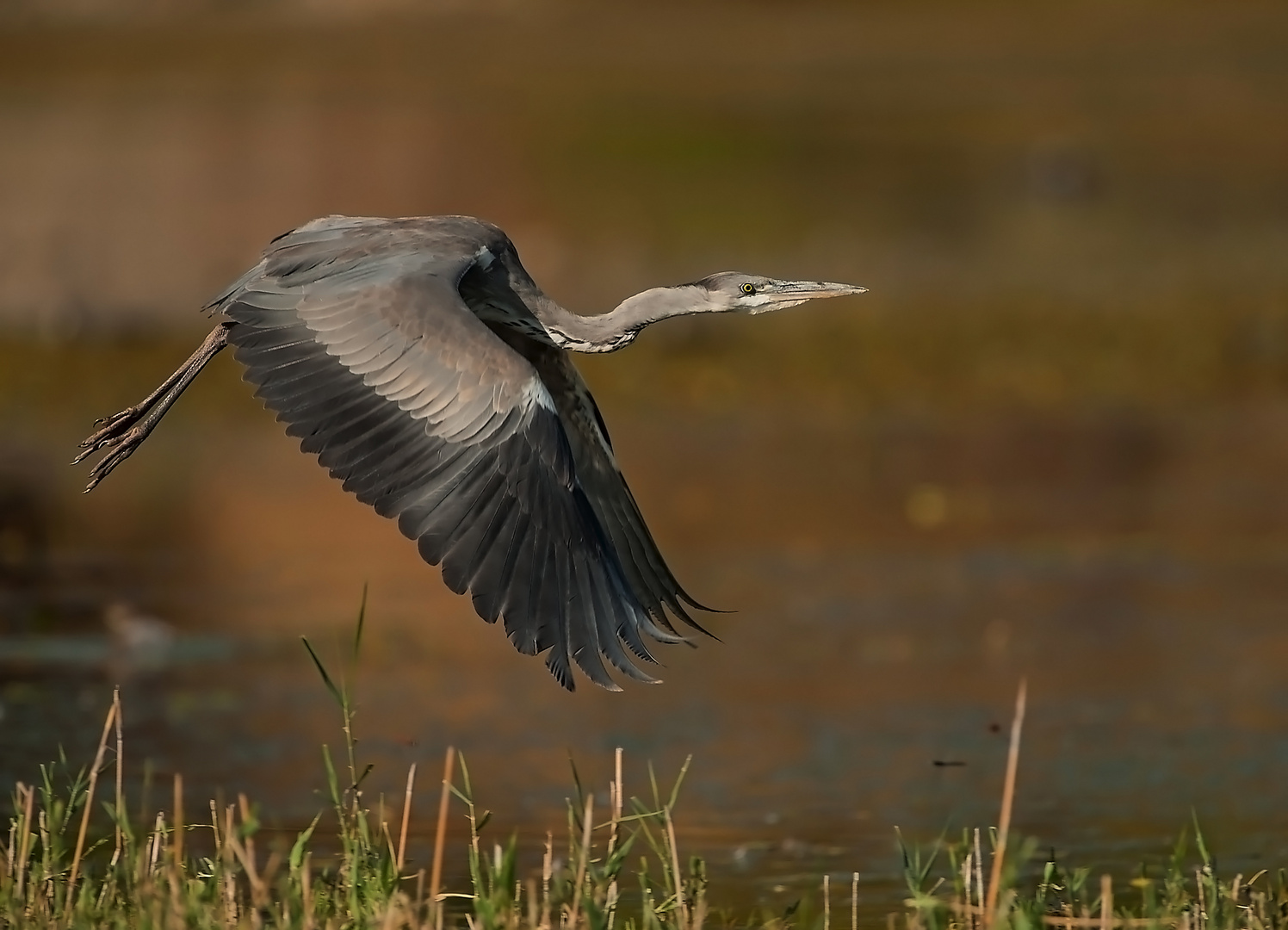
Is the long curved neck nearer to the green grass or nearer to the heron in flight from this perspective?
the heron in flight

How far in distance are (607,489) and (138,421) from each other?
1.71 meters

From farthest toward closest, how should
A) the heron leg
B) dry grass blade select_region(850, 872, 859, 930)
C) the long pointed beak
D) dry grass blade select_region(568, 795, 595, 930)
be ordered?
the long pointed beak → the heron leg → dry grass blade select_region(850, 872, 859, 930) → dry grass blade select_region(568, 795, 595, 930)

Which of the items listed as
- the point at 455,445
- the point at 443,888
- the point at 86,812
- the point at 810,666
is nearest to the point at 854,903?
the point at 443,888

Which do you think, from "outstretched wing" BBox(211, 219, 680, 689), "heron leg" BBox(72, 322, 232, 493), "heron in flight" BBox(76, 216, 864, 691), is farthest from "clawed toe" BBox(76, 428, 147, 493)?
"outstretched wing" BBox(211, 219, 680, 689)

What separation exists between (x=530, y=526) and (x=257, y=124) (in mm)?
20223

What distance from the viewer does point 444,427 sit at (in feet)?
20.7

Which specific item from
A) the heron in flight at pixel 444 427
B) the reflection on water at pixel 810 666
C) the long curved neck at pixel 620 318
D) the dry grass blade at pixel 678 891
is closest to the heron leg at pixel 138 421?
the heron in flight at pixel 444 427

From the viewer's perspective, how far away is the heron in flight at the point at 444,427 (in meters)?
6.11

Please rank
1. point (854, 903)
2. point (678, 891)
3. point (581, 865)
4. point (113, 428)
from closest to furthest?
point (581, 865), point (678, 891), point (854, 903), point (113, 428)

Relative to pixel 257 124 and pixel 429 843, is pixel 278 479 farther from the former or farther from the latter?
pixel 257 124

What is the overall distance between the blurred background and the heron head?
5.71ft

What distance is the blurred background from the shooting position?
880cm

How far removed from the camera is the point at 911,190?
2208 cm

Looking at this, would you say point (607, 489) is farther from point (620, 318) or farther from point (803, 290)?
point (803, 290)
